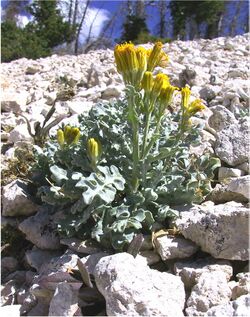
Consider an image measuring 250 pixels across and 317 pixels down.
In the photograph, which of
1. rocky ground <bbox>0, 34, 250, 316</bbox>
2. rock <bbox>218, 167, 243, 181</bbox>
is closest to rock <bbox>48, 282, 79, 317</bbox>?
rocky ground <bbox>0, 34, 250, 316</bbox>

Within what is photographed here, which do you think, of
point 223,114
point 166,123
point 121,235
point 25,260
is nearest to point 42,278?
point 121,235

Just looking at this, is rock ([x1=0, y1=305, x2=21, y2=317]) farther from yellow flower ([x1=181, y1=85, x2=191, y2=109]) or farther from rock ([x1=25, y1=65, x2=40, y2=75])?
rock ([x1=25, y1=65, x2=40, y2=75])

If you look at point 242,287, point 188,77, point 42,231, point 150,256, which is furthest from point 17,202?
point 188,77

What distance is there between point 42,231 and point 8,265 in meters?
0.33

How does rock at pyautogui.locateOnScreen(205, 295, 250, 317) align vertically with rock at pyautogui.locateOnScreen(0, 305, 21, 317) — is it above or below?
above

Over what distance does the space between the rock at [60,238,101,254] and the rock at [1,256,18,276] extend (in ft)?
1.68

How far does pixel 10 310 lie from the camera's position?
252 cm

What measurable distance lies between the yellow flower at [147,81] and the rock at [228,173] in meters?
0.91

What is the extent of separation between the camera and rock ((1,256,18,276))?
3.12 m

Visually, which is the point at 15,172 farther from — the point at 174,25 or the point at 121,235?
the point at 174,25

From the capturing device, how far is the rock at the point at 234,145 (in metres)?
3.29

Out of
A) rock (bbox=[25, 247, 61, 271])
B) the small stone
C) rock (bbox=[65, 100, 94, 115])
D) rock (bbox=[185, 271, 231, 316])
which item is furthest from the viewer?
the small stone

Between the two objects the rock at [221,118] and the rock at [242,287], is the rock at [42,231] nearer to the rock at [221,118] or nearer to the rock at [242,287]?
the rock at [242,287]

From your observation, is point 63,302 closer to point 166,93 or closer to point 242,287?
point 242,287
